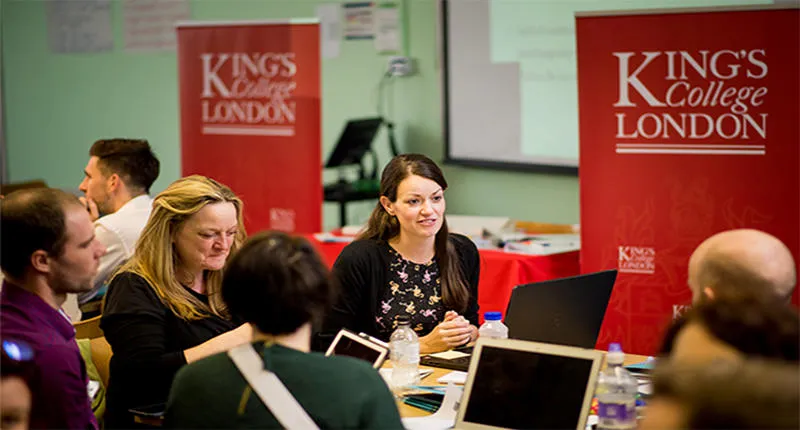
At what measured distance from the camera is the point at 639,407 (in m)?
2.70

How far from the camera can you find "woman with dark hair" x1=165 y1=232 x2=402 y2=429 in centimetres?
208

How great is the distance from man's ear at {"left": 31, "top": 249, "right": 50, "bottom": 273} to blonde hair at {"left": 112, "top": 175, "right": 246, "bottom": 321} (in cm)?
63

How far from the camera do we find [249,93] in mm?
5789

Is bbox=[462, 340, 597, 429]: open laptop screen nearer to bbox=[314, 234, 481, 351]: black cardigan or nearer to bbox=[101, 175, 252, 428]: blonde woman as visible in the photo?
bbox=[101, 175, 252, 428]: blonde woman

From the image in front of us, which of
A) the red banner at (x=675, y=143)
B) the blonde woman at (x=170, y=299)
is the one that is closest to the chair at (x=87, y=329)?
the blonde woman at (x=170, y=299)

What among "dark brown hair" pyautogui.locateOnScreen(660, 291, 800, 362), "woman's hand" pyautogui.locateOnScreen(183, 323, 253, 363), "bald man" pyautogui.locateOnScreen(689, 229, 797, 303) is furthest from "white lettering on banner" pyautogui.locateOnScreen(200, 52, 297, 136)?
"dark brown hair" pyautogui.locateOnScreen(660, 291, 800, 362)

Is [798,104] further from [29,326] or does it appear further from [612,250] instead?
[29,326]

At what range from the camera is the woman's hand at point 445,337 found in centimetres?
340

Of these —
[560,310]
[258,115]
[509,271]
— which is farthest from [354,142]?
[560,310]

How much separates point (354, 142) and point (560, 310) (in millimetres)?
4011

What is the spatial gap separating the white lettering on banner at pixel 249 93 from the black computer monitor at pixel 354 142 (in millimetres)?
979

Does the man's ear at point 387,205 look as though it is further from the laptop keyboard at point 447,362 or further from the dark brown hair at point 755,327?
the dark brown hair at point 755,327

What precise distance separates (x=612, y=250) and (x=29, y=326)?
2723mm

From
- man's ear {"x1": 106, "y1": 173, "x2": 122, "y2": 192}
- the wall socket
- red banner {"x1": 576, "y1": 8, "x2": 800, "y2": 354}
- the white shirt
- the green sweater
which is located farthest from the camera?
the wall socket
